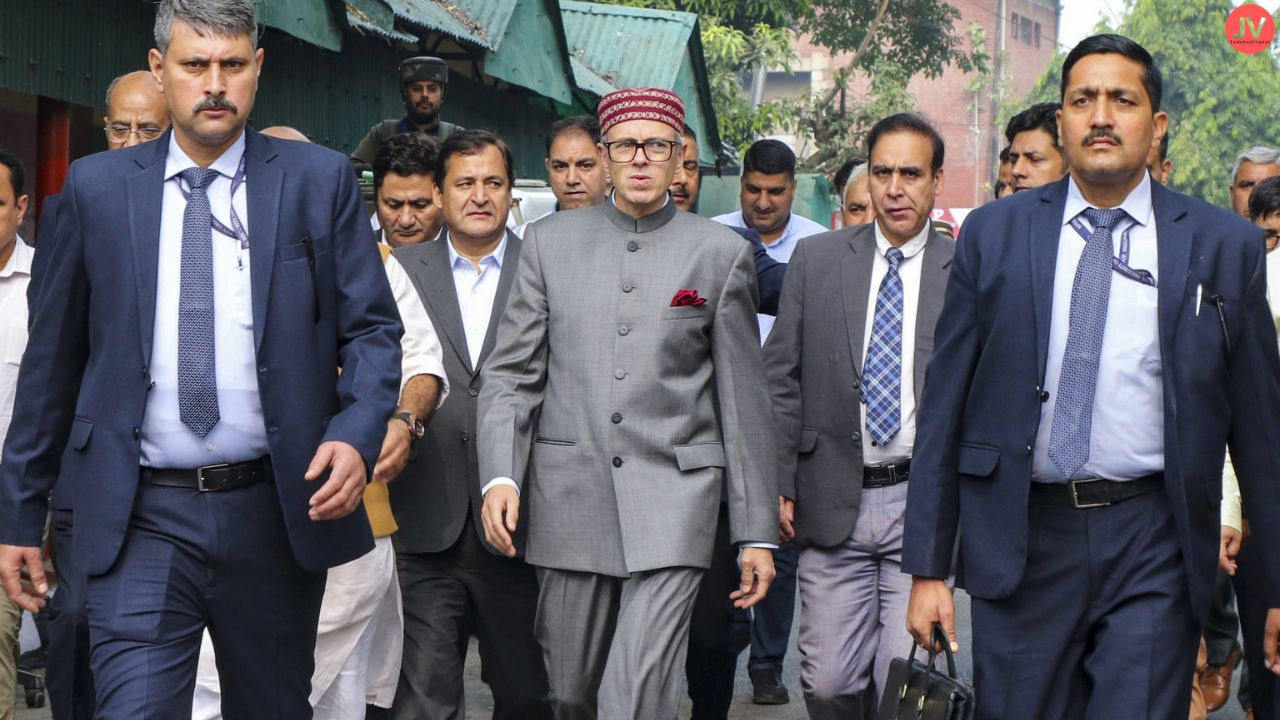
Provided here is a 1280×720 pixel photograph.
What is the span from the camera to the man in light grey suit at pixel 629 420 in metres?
5.71

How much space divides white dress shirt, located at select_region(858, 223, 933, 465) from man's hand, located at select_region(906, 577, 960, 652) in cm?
148

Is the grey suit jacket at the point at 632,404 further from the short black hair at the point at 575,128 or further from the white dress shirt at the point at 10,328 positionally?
the short black hair at the point at 575,128

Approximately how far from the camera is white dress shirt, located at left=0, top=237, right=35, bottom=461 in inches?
242

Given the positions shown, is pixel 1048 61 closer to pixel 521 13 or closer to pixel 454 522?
pixel 521 13

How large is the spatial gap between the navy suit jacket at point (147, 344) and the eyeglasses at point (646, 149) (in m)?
Answer: 1.33

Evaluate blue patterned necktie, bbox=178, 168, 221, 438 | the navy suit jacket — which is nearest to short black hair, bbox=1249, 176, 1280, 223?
the navy suit jacket

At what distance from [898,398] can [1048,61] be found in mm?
79894

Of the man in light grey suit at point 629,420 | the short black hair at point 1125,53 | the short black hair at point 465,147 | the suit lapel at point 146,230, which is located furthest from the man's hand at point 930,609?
the short black hair at point 465,147

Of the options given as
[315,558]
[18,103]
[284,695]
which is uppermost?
[18,103]

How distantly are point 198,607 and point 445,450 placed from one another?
2.02 meters

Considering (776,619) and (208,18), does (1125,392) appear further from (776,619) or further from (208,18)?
(776,619)

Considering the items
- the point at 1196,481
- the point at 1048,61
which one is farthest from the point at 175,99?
the point at 1048,61

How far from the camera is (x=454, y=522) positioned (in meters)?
6.45

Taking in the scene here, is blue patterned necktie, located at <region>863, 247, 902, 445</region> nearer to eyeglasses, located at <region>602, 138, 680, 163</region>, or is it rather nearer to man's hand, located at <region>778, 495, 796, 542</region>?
man's hand, located at <region>778, 495, 796, 542</region>
